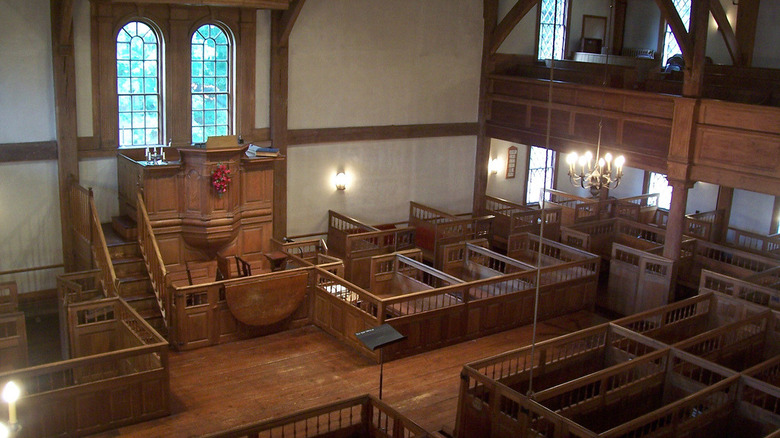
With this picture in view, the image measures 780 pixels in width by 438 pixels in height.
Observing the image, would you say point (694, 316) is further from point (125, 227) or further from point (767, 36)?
point (125, 227)

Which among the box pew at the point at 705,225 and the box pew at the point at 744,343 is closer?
the box pew at the point at 744,343

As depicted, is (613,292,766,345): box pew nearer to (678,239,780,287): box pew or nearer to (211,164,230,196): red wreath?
(678,239,780,287): box pew

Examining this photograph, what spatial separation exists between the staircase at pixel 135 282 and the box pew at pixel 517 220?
24.3ft

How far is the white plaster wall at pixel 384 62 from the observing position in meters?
14.4

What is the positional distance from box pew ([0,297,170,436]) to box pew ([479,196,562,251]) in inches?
334

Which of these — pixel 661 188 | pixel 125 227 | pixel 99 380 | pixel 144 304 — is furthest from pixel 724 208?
pixel 99 380

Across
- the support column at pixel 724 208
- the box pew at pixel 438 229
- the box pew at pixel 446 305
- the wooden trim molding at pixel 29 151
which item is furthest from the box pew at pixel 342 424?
the support column at pixel 724 208

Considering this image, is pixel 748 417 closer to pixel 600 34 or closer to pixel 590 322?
pixel 590 322

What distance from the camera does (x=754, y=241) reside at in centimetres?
1602

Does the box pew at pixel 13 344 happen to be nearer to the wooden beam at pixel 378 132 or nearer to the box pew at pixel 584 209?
the wooden beam at pixel 378 132

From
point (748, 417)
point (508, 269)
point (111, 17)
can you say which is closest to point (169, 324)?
point (111, 17)

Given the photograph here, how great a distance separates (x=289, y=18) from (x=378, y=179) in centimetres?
396

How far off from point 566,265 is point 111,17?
8450 millimetres

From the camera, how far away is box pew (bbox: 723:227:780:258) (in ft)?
47.8
